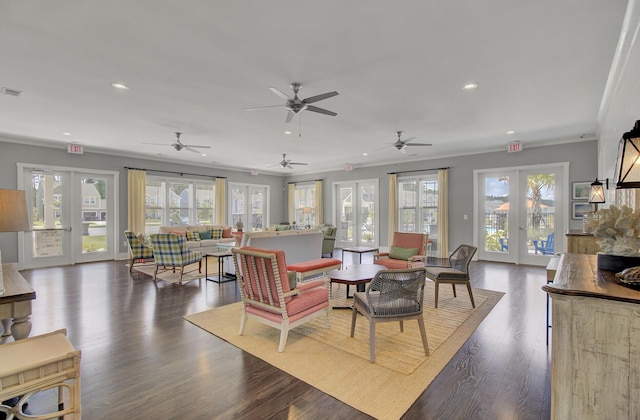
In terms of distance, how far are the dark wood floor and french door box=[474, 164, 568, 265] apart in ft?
10.7

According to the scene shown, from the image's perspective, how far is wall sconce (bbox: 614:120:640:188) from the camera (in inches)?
56.6

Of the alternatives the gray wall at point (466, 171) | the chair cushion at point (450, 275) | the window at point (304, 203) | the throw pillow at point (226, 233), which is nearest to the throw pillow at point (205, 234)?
the throw pillow at point (226, 233)

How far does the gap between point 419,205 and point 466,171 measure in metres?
1.61

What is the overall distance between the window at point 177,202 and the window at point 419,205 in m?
6.23

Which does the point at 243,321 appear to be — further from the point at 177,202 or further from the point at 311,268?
the point at 177,202

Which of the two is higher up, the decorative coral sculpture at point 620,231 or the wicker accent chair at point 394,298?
the decorative coral sculpture at point 620,231

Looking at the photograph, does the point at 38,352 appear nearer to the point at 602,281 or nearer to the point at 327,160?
the point at 602,281

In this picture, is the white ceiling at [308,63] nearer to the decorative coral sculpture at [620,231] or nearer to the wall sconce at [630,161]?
the wall sconce at [630,161]

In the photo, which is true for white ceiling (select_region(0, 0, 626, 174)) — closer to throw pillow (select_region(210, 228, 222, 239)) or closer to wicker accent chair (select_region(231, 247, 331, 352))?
wicker accent chair (select_region(231, 247, 331, 352))

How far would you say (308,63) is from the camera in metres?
3.18

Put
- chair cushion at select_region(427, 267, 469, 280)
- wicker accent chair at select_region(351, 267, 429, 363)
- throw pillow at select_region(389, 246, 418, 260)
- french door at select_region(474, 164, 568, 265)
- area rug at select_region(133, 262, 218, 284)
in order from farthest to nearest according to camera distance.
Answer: french door at select_region(474, 164, 568, 265)
area rug at select_region(133, 262, 218, 284)
throw pillow at select_region(389, 246, 418, 260)
chair cushion at select_region(427, 267, 469, 280)
wicker accent chair at select_region(351, 267, 429, 363)

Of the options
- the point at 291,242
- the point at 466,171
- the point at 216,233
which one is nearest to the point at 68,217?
the point at 216,233

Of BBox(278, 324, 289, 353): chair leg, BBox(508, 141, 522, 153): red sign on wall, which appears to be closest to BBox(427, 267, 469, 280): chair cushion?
BBox(278, 324, 289, 353): chair leg

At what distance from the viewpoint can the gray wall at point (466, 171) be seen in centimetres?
643
